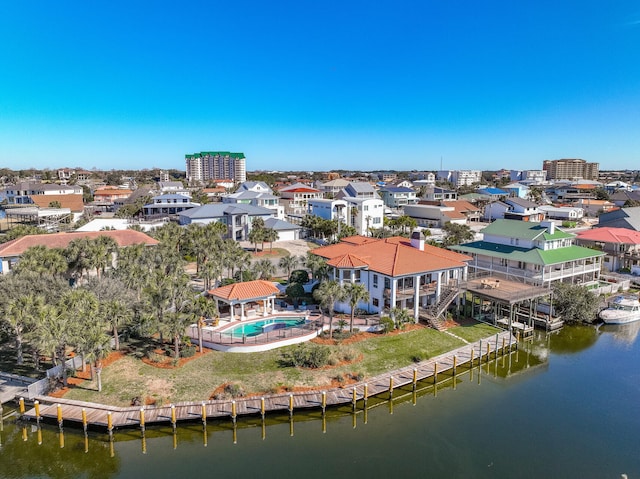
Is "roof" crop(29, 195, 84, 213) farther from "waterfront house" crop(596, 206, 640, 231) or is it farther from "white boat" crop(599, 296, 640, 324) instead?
"waterfront house" crop(596, 206, 640, 231)

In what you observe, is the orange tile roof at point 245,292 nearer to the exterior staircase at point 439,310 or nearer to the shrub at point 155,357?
the shrub at point 155,357

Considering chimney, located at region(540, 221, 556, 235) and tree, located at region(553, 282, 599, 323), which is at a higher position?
chimney, located at region(540, 221, 556, 235)

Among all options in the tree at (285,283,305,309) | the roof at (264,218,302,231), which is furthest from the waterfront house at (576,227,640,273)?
the roof at (264,218,302,231)

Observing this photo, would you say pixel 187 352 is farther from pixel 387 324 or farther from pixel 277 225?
pixel 277 225

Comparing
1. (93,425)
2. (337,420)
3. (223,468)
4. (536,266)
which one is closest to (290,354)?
(337,420)

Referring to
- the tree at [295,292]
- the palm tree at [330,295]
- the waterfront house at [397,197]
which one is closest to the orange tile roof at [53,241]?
the tree at [295,292]
